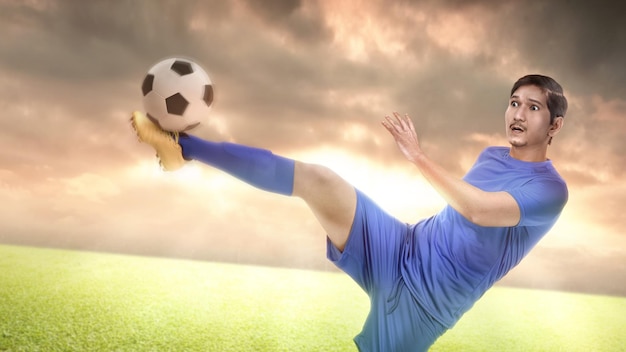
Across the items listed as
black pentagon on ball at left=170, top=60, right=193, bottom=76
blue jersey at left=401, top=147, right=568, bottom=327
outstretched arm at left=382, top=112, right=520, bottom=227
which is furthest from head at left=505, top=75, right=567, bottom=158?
black pentagon on ball at left=170, top=60, right=193, bottom=76

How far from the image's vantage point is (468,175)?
10.5 feet

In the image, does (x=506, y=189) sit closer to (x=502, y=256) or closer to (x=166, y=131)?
(x=502, y=256)

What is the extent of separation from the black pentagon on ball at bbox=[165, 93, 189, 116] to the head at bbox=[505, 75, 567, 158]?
7.10 feet

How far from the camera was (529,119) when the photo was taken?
3004mm

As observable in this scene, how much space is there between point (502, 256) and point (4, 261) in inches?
323

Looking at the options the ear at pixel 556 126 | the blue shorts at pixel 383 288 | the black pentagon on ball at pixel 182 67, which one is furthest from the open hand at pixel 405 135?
the black pentagon on ball at pixel 182 67

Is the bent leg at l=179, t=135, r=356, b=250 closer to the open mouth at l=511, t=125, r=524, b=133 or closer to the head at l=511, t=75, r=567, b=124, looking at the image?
the open mouth at l=511, t=125, r=524, b=133

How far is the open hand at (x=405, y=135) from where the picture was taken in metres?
2.59

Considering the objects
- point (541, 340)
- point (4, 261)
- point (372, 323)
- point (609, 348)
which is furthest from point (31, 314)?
point (609, 348)

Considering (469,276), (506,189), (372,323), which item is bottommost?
(372,323)

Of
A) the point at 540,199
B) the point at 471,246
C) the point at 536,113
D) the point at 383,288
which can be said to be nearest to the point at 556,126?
the point at 536,113

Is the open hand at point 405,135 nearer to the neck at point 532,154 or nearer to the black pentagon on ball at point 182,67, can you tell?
the neck at point 532,154

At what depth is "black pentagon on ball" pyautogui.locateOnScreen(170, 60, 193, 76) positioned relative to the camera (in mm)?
3565

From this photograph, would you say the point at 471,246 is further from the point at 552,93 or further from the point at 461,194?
the point at 552,93
